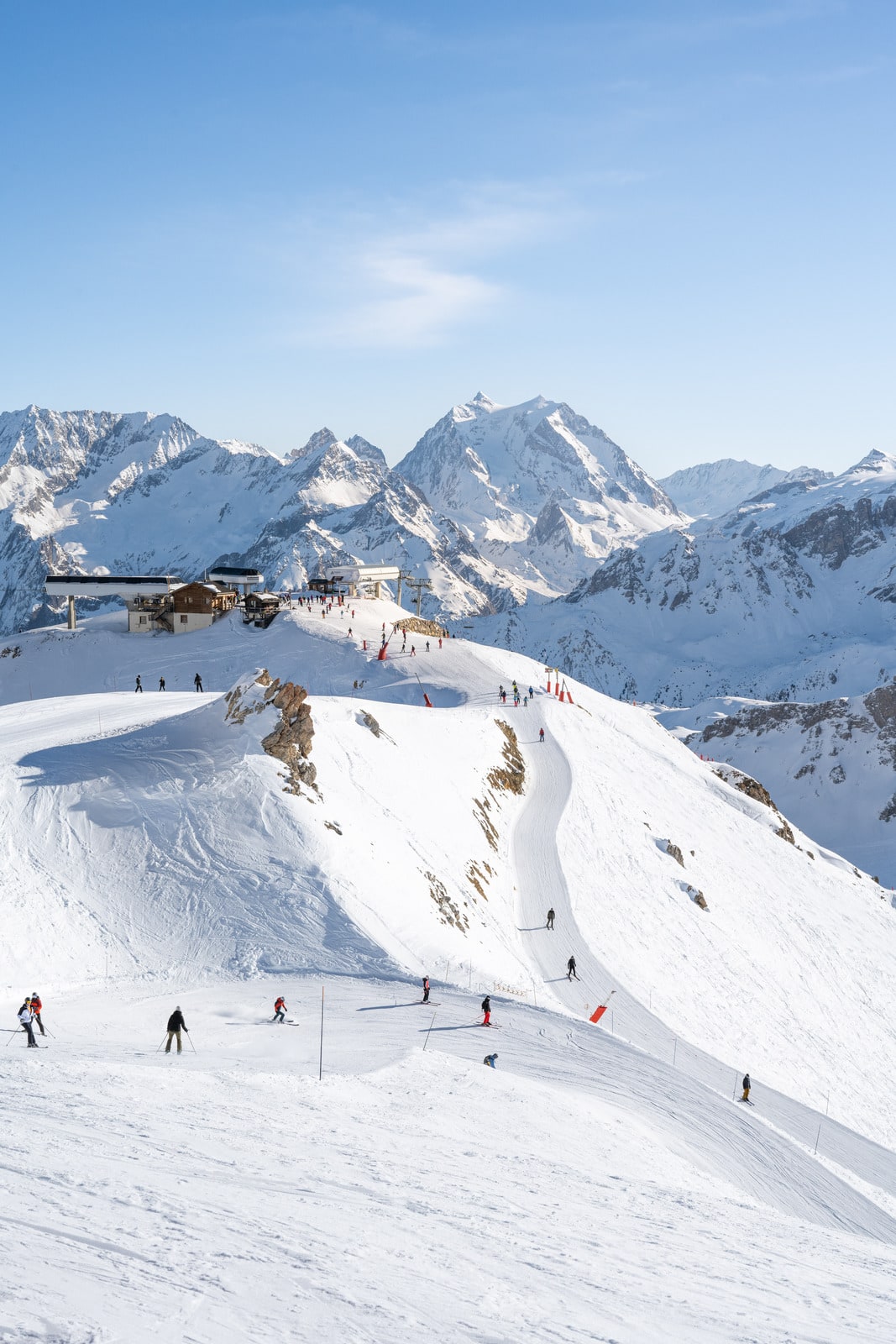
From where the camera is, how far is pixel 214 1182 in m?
15.6

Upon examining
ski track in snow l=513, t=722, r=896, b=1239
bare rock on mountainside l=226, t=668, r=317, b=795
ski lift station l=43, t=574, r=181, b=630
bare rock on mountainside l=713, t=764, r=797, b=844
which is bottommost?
ski track in snow l=513, t=722, r=896, b=1239

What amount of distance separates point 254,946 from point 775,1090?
18198mm

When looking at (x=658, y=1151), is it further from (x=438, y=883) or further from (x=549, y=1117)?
(x=438, y=883)

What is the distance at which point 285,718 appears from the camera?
42781mm

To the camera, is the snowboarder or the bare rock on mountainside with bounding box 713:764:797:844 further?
the bare rock on mountainside with bounding box 713:764:797:844

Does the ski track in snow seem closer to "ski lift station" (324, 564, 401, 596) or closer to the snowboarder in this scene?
the snowboarder

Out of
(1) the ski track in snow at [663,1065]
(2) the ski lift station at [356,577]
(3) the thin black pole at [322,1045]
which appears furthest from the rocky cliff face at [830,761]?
(3) the thin black pole at [322,1045]

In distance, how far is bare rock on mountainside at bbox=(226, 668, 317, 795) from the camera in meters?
40.8

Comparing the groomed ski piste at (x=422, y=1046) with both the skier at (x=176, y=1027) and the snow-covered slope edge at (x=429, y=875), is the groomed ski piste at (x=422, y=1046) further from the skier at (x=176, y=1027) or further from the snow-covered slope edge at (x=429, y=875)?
the skier at (x=176, y=1027)

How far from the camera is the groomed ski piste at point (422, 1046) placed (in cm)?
1337

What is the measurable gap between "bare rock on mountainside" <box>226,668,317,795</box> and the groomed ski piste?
1.76 ft

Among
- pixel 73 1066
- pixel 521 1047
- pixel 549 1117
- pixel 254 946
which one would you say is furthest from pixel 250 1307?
pixel 254 946

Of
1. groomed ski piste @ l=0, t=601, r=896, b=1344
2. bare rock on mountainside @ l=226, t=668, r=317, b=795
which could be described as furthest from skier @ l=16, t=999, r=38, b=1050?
bare rock on mountainside @ l=226, t=668, r=317, b=795

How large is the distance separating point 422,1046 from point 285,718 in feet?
62.9
